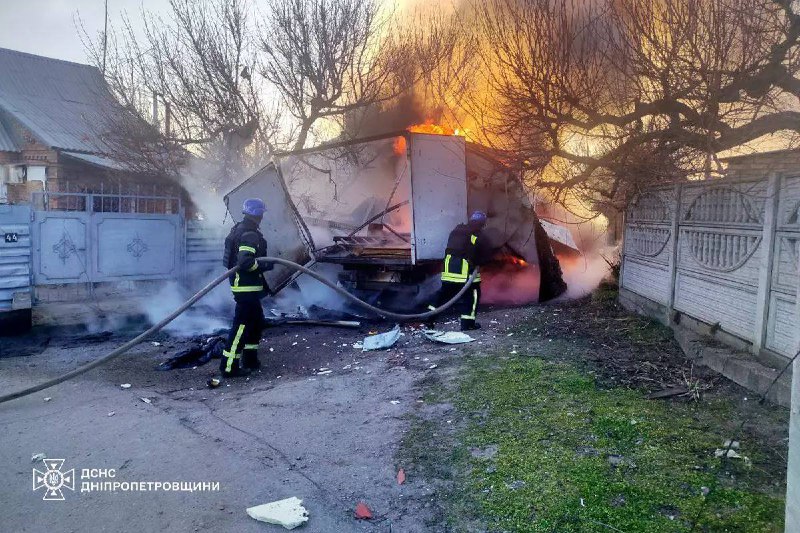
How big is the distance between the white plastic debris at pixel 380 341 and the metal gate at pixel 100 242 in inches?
211

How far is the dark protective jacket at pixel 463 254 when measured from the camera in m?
7.14

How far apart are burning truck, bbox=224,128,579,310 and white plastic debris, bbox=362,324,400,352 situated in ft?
5.00

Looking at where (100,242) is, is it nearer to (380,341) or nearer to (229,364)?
(229,364)

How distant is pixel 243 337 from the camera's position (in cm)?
569

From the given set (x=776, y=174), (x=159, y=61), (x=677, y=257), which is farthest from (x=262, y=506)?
(x=159, y=61)

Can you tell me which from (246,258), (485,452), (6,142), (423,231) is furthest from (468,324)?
(6,142)

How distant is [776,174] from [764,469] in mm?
2171

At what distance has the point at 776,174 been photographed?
13.1 feet

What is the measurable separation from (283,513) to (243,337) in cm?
300

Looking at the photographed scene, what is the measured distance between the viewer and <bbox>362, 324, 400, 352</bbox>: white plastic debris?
6.48 metres

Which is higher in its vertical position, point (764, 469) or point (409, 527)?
point (764, 469)

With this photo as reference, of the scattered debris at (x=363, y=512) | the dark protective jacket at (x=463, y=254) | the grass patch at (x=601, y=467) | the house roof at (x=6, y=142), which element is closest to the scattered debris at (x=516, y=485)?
the grass patch at (x=601, y=467)

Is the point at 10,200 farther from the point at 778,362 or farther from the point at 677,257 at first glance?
the point at 778,362

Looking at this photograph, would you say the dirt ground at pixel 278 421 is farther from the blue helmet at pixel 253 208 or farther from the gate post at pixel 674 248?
the blue helmet at pixel 253 208
